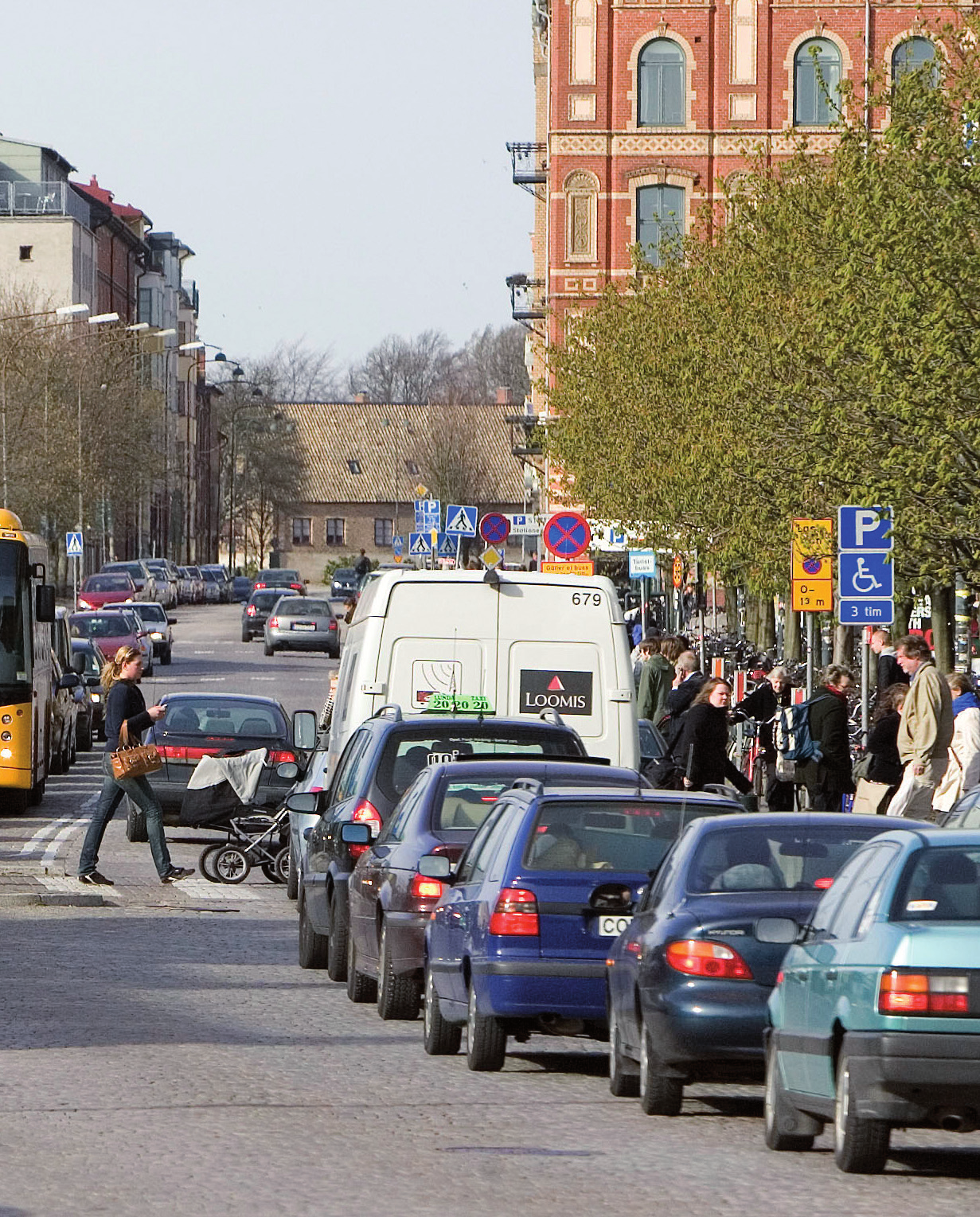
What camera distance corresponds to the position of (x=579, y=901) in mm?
11633

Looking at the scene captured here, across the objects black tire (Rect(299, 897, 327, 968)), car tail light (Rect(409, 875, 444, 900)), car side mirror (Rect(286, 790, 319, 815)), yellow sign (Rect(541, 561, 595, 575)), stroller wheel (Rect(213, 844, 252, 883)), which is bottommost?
stroller wheel (Rect(213, 844, 252, 883))

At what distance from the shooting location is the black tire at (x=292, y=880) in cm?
2094

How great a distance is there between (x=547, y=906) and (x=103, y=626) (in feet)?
142

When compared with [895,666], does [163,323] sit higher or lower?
higher

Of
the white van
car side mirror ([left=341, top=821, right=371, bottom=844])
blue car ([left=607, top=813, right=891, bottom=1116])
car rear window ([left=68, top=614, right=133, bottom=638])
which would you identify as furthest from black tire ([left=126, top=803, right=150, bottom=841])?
car rear window ([left=68, top=614, right=133, bottom=638])

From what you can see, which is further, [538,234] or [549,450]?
[538,234]

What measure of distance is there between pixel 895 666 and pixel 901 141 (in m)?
7.26

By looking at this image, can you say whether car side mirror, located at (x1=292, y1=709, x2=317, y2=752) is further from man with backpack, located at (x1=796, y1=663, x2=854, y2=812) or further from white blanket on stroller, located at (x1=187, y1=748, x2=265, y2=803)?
man with backpack, located at (x1=796, y1=663, x2=854, y2=812)

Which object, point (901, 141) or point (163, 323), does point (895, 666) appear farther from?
point (163, 323)

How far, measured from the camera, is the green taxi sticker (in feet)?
60.0

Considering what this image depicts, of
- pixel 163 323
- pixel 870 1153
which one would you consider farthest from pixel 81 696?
pixel 163 323

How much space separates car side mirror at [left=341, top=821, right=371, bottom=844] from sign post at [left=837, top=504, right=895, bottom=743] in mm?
7897

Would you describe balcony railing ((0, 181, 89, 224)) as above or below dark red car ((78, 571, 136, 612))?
above

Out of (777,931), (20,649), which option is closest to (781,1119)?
(777,931)
